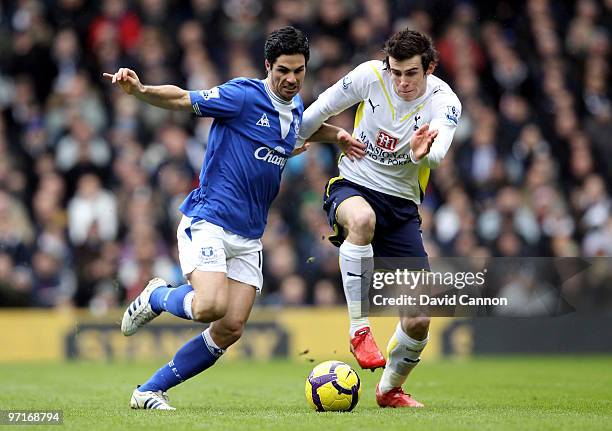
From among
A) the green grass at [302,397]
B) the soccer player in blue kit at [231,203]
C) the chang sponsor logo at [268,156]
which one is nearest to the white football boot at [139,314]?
the soccer player in blue kit at [231,203]

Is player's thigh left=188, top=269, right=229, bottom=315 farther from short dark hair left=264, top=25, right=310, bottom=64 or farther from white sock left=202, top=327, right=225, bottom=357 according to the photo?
short dark hair left=264, top=25, right=310, bottom=64

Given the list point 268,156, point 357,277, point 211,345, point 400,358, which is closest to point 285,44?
point 268,156

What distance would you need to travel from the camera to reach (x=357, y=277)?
8.73m

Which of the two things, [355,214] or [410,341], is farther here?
[410,341]

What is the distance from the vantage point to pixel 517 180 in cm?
1656

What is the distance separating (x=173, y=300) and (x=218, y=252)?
495 mm

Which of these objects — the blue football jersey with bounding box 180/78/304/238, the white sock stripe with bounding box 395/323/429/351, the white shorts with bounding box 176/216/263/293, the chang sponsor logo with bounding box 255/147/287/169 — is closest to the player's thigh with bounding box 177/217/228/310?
the white shorts with bounding box 176/216/263/293

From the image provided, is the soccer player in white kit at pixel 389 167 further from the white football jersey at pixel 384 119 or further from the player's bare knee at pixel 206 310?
the player's bare knee at pixel 206 310

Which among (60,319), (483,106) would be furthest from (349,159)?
(483,106)

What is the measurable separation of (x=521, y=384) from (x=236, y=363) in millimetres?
4945

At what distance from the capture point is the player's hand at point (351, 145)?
898cm

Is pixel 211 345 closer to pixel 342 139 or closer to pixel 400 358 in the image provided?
pixel 400 358

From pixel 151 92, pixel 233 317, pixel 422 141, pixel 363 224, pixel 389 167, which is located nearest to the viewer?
pixel 151 92

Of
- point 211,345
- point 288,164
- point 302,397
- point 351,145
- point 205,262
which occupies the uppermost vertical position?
point 288,164
